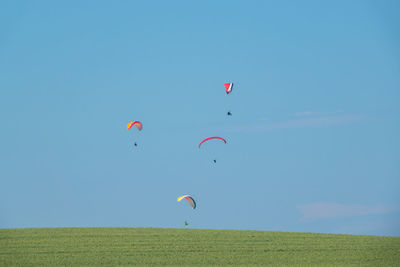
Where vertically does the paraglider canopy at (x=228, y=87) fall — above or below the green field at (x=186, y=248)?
above

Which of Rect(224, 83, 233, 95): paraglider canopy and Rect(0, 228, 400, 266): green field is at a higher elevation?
Rect(224, 83, 233, 95): paraglider canopy

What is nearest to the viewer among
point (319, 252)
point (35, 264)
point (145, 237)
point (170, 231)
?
point (35, 264)

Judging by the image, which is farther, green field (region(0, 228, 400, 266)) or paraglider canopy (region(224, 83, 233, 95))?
paraglider canopy (region(224, 83, 233, 95))

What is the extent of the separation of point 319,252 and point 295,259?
8.70 feet

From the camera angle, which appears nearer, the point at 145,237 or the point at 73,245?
the point at 73,245

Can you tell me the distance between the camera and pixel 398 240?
37.5 metres

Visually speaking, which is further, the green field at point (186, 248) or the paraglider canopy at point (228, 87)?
the paraglider canopy at point (228, 87)

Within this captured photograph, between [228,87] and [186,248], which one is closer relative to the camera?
[228,87]

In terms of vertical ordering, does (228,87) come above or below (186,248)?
above

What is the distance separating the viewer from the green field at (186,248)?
30.1 meters

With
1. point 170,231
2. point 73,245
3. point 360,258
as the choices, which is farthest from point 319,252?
point 73,245

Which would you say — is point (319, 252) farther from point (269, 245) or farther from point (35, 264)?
point (35, 264)

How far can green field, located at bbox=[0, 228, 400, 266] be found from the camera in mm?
30125

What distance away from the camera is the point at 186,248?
109 ft
